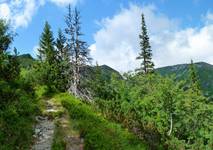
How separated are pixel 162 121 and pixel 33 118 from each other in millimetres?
16407

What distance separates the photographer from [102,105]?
1106 inches

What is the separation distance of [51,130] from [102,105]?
27.0 ft

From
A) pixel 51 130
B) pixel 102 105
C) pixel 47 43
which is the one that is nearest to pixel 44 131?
pixel 51 130

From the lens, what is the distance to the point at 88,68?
1850 inches

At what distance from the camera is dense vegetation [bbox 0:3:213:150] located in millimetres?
20500

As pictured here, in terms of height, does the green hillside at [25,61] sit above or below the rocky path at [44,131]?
above

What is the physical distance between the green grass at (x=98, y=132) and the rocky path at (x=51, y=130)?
39 centimetres

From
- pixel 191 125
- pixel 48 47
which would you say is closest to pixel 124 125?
pixel 191 125

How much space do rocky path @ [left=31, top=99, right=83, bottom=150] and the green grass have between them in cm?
39

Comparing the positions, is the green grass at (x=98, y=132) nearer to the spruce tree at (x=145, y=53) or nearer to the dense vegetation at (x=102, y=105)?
the dense vegetation at (x=102, y=105)

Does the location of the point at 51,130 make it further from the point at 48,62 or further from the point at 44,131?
the point at 48,62

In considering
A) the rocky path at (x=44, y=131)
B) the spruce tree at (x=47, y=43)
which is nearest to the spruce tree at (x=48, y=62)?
the spruce tree at (x=47, y=43)

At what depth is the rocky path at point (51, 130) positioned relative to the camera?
18.8 meters

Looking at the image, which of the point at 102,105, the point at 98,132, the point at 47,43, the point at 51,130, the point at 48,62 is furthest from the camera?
the point at 47,43
